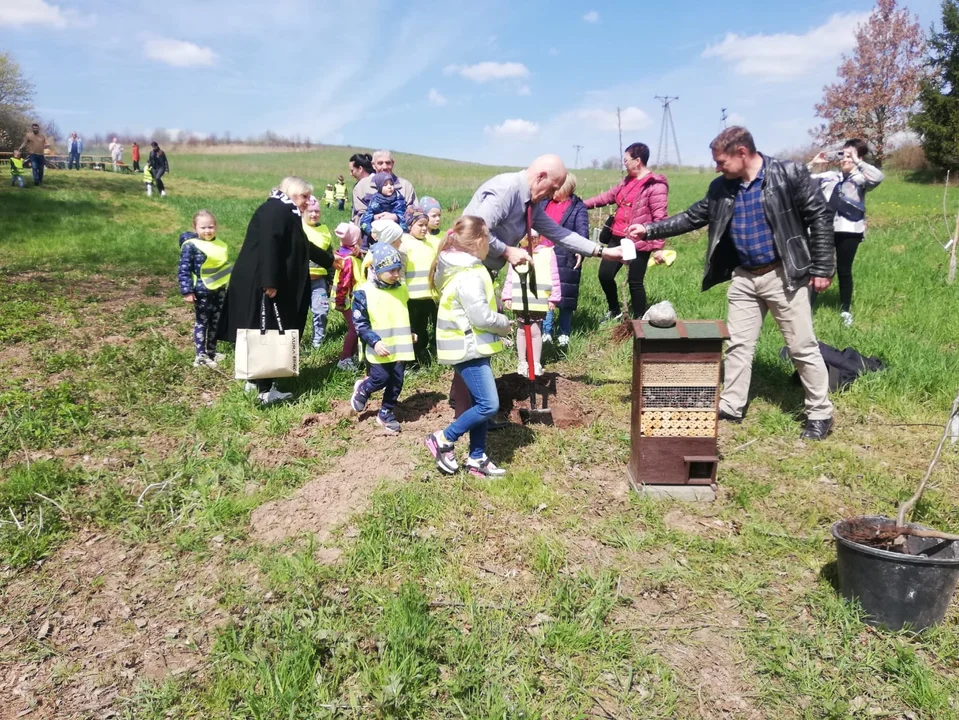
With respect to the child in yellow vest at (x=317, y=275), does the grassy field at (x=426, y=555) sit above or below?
below

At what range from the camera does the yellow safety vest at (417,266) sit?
603 centimetres

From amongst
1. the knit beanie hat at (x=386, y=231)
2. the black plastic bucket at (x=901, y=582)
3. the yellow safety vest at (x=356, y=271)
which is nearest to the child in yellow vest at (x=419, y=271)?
the knit beanie hat at (x=386, y=231)

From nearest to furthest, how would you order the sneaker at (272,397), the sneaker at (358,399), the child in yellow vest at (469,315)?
the child in yellow vest at (469,315) → the sneaker at (358,399) → the sneaker at (272,397)

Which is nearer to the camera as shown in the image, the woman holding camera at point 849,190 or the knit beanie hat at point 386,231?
the knit beanie hat at point 386,231

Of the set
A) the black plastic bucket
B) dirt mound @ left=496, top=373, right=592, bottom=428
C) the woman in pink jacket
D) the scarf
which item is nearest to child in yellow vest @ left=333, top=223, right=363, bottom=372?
the scarf

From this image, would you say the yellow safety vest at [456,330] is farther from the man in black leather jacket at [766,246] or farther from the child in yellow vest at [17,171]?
the child in yellow vest at [17,171]

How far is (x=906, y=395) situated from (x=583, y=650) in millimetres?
4186

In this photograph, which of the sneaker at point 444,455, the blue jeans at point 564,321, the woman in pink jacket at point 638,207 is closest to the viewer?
the sneaker at point 444,455

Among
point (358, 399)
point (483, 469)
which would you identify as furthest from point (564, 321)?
point (483, 469)

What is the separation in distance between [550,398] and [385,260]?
6.38ft

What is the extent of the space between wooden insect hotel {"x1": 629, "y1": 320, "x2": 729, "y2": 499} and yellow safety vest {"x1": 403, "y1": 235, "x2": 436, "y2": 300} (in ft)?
8.78

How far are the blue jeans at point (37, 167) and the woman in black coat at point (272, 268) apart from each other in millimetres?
20844

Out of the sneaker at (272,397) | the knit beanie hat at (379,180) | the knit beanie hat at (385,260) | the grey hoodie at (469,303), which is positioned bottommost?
the sneaker at (272,397)

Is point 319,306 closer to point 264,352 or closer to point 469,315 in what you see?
point 264,352
